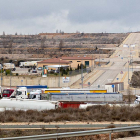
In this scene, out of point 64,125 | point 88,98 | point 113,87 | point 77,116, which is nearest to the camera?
point 64,125

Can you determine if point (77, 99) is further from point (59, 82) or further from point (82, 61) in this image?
point (82, 61)

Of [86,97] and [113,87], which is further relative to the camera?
[113,87]

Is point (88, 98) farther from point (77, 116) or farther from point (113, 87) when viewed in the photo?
point (113, 87)

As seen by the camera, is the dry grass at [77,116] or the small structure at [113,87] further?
the small structure at [113,87]

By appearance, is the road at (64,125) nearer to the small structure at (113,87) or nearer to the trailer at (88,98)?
the trailer at (88,98)

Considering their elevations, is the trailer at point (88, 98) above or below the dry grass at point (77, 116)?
above

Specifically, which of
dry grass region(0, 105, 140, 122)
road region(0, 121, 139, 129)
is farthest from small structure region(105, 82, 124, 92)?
road region(0, 121, 139, 129)

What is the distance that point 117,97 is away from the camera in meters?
29.2

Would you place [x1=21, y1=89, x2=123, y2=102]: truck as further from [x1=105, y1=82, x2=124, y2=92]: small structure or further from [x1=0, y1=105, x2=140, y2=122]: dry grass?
[x1=105, y1=82, x2=124, y2=92]: small structure

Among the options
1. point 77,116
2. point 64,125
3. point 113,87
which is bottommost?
point 64,125

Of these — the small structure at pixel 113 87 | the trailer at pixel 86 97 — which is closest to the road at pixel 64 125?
the trailer at pixel 86 97

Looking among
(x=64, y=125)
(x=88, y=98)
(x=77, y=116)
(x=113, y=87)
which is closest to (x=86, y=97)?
(x=88, y=98)

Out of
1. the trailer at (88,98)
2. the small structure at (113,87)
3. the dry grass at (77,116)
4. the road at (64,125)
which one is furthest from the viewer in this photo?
the small structure at (113,87)

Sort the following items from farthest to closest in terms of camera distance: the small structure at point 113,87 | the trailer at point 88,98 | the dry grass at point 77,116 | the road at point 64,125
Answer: the small structure at point 113,87
the trailer at point 88,98
the dry grass at point 77,116
the road at point 64,125
